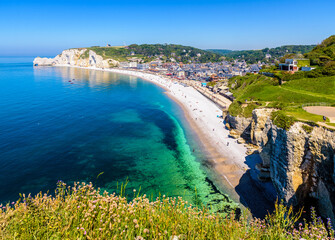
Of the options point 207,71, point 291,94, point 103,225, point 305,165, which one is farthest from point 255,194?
point 207,71

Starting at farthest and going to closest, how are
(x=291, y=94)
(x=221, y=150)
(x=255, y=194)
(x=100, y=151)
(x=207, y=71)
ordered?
(x=207, y=71) → (x=291, y=94) → (x=221, y=150) → (x=100, y=151) → (x=255, y=194)

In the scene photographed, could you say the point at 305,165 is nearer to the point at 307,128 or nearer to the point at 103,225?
the point at 307,128

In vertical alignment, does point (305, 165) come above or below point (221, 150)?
above

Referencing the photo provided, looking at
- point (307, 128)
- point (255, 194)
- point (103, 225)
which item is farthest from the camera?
point (255, 194)

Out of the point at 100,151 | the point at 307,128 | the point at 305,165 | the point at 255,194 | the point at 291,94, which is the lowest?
the point at 255,194

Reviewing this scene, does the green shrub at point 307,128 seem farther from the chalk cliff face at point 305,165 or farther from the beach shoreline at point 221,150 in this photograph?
the beach shoreline at point 221,150

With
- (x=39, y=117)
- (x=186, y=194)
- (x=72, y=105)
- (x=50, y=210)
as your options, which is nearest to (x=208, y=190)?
(x=186, y=194)

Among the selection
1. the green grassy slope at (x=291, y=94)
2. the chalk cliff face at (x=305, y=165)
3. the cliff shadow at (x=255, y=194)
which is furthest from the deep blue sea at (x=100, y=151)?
the green grassy slope at (x=291, y=94)
